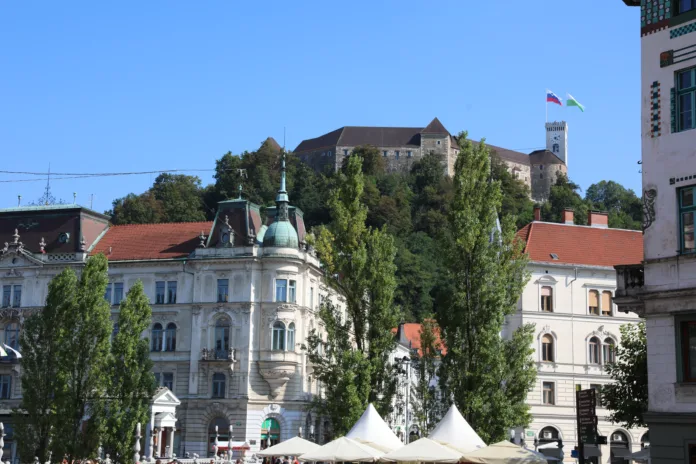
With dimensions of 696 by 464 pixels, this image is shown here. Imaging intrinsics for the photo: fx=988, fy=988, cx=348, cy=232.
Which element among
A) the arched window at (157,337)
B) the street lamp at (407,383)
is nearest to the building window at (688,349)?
the street lamp at (407,383)

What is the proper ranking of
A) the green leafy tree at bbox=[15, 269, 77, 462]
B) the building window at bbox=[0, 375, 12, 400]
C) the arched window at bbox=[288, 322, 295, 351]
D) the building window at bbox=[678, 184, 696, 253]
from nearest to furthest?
the building window at bbox=[678, 184, 696, 253]
the green leafy tree at bbox=[15, 269, 77, 462]
the arched window at bbox=[288, 322, 295, 351]
the building window at bbox=[0, 375, 12, 400]

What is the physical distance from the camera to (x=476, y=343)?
34188 millimetres

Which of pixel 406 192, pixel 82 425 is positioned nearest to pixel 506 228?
pixel 82 425

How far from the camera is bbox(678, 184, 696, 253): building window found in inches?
883

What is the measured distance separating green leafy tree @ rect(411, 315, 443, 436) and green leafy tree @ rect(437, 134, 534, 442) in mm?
1476

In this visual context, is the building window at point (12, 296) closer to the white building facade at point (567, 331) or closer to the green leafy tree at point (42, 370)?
the green leafy tree at point (42, 370)

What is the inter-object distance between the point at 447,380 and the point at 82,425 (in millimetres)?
17348

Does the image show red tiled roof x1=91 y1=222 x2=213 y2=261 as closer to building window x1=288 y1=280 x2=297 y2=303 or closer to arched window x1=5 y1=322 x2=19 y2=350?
arched window x1=5 y1=322 x2=19 y2=350

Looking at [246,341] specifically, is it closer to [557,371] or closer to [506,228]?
[557,371]

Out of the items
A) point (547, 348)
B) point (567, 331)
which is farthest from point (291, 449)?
point (567, 331)

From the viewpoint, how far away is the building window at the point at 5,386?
62250 mm

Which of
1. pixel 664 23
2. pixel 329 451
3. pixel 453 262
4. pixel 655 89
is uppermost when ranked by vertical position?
pixel 664 23

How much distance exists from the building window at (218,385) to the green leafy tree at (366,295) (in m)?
22.4

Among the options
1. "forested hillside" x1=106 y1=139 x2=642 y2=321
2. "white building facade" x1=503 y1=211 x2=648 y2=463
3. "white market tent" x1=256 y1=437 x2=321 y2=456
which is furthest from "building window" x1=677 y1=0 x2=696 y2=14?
"forested hillside" x1=106 y1=139 x2=642 y2=321
